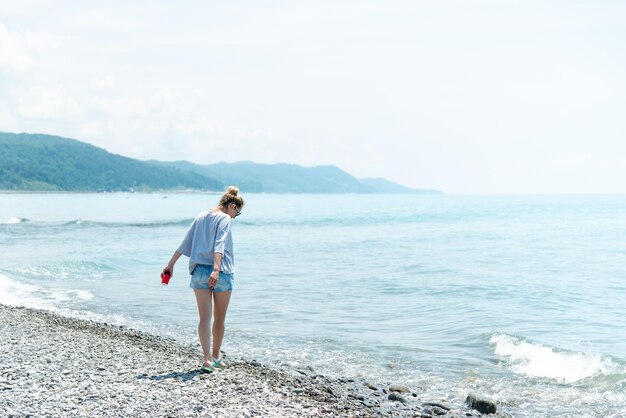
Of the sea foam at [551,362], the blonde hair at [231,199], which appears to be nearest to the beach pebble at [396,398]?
the sea foam at [551,362]

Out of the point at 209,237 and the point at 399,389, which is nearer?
the point at 209,237

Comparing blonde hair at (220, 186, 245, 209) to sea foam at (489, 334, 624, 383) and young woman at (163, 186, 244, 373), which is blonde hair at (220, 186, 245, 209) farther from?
sea foam at (489, 334, 624, 383)

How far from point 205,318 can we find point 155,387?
4.15 ft

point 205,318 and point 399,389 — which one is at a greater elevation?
point 205,318

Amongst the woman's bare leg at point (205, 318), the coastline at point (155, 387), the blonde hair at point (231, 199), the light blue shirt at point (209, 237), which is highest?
the blonde hair at point (231, 199)

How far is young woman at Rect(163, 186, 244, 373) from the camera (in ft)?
29.9

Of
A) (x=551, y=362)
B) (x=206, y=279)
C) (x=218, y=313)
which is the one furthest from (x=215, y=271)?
(x=551, y=362)

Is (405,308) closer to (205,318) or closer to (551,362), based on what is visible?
(551,362)

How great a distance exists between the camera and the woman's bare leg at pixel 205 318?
924 cm

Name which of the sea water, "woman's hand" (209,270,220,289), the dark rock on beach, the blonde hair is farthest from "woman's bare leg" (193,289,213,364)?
the dark rock on beach

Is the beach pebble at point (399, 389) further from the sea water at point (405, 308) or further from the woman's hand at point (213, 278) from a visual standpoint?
the woman's hand at point (213, 278)

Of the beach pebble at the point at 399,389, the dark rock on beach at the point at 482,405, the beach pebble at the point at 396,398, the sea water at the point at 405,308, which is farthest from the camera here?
the sea water at the point at 405,308

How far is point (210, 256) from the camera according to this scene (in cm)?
920

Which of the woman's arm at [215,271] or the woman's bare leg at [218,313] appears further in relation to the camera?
the woman's bare leg at [218,313]
